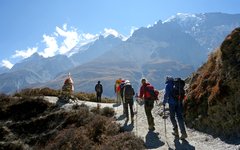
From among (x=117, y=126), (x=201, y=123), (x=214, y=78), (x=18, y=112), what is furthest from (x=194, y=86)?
(x=18, y=112)

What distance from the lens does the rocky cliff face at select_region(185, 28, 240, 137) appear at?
1723 centimetres

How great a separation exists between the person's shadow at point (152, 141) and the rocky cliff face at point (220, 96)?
7.72 ft

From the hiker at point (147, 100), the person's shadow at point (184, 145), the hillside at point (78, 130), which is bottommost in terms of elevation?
the person's shadow at point (184, 145)

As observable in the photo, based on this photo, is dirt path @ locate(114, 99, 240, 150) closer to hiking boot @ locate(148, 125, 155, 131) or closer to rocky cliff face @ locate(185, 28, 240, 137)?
hiking boot @ locate(148, 125, 155, 131)

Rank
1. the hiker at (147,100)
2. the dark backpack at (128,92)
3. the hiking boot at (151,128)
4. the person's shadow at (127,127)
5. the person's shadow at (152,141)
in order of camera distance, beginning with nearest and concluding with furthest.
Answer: the person's shadow at (152,141)
the hiker at (147,100)
the hiking boot at (151,128)
the person's shadow at (127,127)
the dark backpack at (128,92)

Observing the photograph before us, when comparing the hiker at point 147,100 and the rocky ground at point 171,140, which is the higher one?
the hiker at point 147,100

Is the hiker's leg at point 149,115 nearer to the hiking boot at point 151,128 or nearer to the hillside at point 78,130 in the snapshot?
the hiking boot at point 151,128

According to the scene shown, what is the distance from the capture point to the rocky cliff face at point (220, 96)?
17.2 metres

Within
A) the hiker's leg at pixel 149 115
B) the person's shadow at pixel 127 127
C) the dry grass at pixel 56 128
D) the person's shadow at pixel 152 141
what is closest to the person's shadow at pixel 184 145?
the person's shadow at pixel 152 141

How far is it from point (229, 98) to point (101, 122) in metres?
6.61

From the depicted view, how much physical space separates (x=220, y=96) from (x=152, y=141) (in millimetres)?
4061

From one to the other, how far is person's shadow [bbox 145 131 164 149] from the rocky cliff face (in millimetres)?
2353

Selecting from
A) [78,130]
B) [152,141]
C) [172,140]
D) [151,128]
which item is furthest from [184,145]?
[78,130]

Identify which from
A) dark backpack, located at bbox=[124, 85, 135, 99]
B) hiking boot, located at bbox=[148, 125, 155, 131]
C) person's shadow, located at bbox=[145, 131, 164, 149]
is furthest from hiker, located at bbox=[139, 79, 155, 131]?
dark backpack, located at bbox=[124, 85, 135, 99]
